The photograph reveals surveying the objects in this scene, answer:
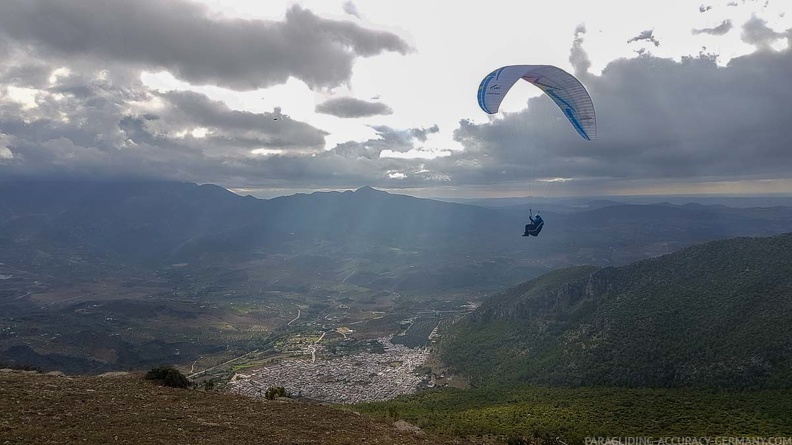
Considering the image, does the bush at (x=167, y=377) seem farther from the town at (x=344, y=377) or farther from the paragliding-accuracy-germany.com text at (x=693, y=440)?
the town at (x=344, y=377)

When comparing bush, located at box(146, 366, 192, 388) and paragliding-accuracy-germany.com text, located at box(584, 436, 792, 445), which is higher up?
bush, located at box(146, 366, 192, 388)

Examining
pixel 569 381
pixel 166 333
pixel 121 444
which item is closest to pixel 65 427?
pixel 121 444

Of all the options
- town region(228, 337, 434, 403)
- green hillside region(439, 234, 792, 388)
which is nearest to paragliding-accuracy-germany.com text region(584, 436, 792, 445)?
green hillside region(439, 234, 792, 388)

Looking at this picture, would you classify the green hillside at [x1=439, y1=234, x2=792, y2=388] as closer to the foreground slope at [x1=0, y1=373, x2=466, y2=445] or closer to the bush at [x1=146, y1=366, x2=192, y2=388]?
the foreground slope at [x1=0, y1=373, x2=466, y2=445]

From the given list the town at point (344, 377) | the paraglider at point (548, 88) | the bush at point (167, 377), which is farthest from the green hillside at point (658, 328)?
the bush at point (167, 377)

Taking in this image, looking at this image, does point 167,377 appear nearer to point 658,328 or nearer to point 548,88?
point 548,88

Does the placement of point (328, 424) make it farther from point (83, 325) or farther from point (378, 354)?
Result: point (83, 325)
